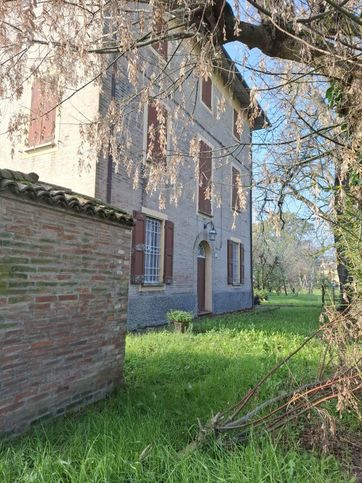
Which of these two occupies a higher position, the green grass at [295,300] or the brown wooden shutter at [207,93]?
the brown wooden shutter at [207,93]

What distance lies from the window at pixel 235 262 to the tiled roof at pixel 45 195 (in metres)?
12.1

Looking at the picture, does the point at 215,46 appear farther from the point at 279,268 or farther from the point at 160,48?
the point at 279,268

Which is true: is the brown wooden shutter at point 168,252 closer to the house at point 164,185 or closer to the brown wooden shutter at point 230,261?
the house at point 164,185

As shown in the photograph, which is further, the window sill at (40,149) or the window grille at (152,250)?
the window grille at (152,250)

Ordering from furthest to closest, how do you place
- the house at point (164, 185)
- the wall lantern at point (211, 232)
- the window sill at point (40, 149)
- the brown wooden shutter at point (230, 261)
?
the brown wooden shutter at point (230, 261), the wall lantern at point (211, 232), the window sill at point (40, 149), the house at point (164, 185)

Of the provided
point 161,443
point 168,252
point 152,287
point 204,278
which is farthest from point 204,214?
point 161,443

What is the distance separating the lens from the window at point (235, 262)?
637 inches

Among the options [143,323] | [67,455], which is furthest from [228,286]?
[67,455]

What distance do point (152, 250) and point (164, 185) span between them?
220 inches

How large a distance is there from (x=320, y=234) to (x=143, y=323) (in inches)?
251

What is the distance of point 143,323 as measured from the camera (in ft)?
32.5

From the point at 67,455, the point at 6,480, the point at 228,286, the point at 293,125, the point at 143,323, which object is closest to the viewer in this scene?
the point at 6,480

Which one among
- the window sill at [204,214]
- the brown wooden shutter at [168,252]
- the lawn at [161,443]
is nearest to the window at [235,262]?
the window sill at [204,214]

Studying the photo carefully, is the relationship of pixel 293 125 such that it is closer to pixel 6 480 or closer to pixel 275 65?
pixel 275 65
